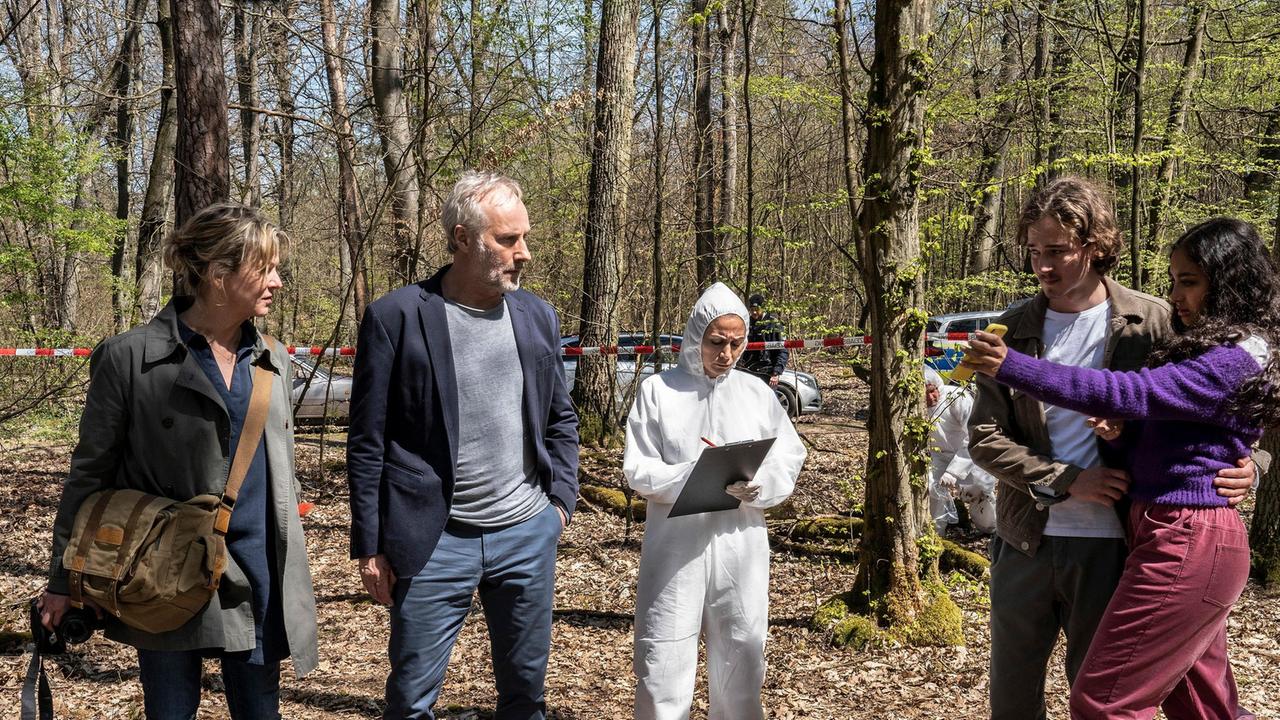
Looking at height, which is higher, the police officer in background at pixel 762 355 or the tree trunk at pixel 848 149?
the tree trunk at pixel 848 149

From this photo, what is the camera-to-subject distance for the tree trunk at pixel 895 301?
4648mm

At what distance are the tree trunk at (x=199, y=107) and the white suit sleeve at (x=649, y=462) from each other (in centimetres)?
333

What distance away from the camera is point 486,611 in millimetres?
3094

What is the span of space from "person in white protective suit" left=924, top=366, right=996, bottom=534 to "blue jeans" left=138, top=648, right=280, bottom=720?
4922mm

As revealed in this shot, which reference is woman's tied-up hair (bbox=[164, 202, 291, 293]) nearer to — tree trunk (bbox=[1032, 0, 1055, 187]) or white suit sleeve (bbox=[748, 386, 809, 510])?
white suit sleeve (bbox=[748, 386, 809, 510])

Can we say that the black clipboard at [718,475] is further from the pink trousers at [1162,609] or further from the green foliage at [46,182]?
the green foliage at [46,182]

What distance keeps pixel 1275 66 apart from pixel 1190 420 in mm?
10727

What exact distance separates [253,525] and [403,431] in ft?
1.64

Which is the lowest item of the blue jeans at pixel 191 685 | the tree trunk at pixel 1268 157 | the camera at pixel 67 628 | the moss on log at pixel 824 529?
the moss on log at pixel 824 529

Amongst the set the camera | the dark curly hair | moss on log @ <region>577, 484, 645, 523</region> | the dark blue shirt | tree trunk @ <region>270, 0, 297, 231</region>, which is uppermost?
tree trunk @ <region>270, 0, 297, 231</region>

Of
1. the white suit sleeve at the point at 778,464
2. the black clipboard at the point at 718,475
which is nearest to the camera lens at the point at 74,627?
the black clipboard at the point at 718,475

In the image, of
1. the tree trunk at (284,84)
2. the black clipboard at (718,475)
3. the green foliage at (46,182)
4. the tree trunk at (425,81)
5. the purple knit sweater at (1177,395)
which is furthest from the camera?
the green foliage at (46,182)

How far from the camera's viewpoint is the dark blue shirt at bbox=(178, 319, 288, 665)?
8.52 ft

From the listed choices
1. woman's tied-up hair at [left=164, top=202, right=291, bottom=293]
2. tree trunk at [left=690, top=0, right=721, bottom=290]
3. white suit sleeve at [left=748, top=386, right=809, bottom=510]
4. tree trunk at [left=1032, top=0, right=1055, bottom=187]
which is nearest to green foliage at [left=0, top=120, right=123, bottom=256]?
tree trunk at [left=690, top=0, right=721, bottom=290]
